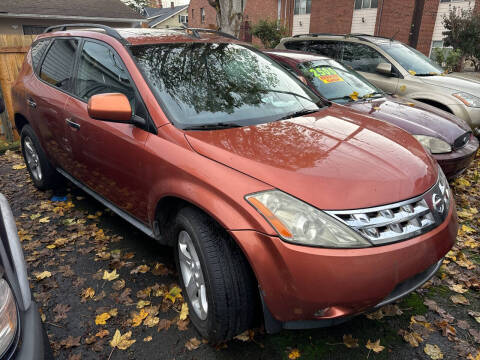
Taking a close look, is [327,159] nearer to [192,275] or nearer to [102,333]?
[192,275]

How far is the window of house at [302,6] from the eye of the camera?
26312 millimetres

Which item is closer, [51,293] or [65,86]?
[51,293]

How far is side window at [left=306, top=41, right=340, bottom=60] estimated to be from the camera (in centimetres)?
693

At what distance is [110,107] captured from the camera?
2355 mm

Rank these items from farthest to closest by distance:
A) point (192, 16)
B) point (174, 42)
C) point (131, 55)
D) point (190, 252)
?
point (192, 16)
point (174, 42)
point (131, 55)
point (190, 252)

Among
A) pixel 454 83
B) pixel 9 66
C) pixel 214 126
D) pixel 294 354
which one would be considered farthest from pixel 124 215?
pixel 454 83

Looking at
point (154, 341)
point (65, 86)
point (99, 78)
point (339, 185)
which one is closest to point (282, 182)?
point (339, 185)

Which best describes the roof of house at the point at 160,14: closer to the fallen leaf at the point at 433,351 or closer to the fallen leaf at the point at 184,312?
the fallen leaf at the point at 184,312

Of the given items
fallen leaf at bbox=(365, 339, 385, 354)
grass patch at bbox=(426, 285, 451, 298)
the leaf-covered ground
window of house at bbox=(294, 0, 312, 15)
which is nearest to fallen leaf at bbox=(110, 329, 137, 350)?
the leaf-covered ground

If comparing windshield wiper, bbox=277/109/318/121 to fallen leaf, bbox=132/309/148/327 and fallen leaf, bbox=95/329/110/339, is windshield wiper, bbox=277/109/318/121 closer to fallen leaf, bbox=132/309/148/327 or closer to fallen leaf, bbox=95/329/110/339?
fallen leaf, bbox=132/309/148/327

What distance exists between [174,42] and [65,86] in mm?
1234

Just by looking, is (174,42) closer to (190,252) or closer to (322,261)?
(190,252)

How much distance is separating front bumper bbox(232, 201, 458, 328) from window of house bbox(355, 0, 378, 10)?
83.9 feet

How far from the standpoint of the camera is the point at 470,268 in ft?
10.2
